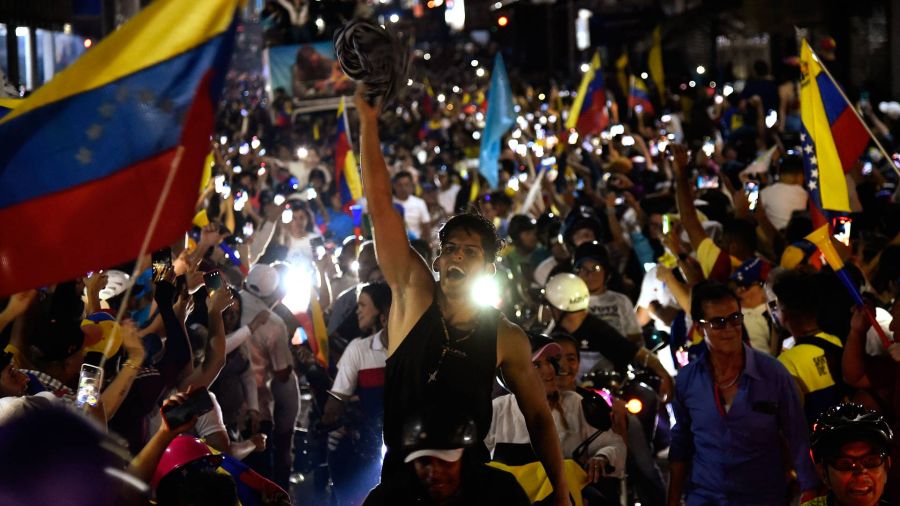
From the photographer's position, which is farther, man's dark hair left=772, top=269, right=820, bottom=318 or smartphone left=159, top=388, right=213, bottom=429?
man's dark hair left=772, top=269, right=820, bottom=318

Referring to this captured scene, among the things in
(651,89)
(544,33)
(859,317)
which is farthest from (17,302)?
(544,33)

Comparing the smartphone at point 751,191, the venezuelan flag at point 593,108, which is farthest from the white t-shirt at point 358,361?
the venezuelan flag at point 593,108

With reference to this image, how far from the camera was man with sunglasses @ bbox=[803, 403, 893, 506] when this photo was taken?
4.47 metres

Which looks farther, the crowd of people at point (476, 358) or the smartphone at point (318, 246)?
the smartphone at point (318, 246)

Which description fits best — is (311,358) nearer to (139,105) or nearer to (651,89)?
(139,105)

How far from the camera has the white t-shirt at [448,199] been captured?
17656mm

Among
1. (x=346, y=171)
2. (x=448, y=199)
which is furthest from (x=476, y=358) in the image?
(x=448, y=199)

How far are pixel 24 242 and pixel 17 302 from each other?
6.16 ft

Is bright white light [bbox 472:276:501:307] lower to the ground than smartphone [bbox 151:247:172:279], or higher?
higher

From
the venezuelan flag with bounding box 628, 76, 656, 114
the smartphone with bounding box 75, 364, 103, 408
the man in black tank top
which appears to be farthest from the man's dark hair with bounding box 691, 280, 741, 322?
the venezuelan flag with bounding box 628, 76, 656, 114

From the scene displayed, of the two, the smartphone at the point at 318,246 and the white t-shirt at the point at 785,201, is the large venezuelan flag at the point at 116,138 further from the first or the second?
the white t-shirt at the point at 785,201

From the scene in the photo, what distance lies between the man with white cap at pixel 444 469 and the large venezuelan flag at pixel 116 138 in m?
1.03

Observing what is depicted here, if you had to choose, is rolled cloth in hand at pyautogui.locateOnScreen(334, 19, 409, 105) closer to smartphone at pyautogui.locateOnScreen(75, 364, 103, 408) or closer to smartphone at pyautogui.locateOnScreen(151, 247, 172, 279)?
smartphone at pyautogui.locateOnScreen(75, 364, 103, 408)

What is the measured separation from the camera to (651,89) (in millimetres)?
26594
